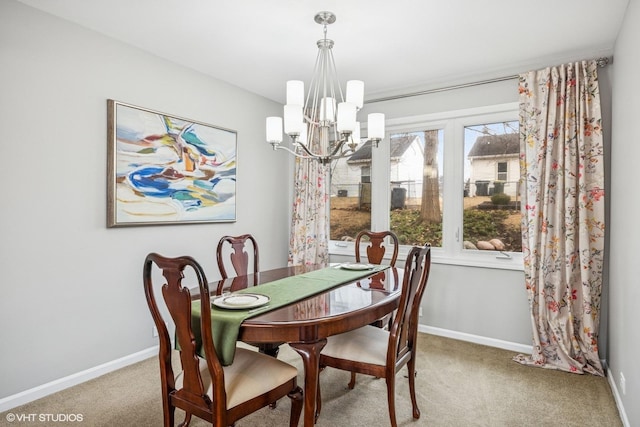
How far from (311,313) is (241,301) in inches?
14.5

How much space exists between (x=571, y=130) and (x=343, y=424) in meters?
2.68

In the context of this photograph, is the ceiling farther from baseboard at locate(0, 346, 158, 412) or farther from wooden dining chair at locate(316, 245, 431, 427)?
baseboard at locate(0, 346, 158, 412)

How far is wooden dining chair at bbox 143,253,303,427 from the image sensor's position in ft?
4.92

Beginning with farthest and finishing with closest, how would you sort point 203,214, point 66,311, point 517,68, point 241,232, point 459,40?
point 241,232 < point 203,214 < point 517,68 < point 459,40 < point 66,311

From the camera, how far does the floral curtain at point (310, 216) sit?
4.17m

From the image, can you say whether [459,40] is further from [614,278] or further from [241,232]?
[241,232]

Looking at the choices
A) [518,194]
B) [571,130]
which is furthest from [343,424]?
[571,130]

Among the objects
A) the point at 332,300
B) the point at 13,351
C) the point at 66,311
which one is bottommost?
the point at 13,351

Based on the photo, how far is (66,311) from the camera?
8.36ft

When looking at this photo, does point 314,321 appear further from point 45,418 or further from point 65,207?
point 65,207

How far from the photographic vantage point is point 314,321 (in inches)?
66.4

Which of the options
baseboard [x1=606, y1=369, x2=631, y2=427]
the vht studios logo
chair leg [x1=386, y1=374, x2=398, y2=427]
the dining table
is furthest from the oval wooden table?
baseboard [x1=606, y1=369, x2=631, y2=427]

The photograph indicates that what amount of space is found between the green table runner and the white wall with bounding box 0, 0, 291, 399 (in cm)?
128

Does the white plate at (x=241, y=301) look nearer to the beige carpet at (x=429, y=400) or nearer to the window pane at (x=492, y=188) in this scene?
the beige carpet at (x=429, y=400)
